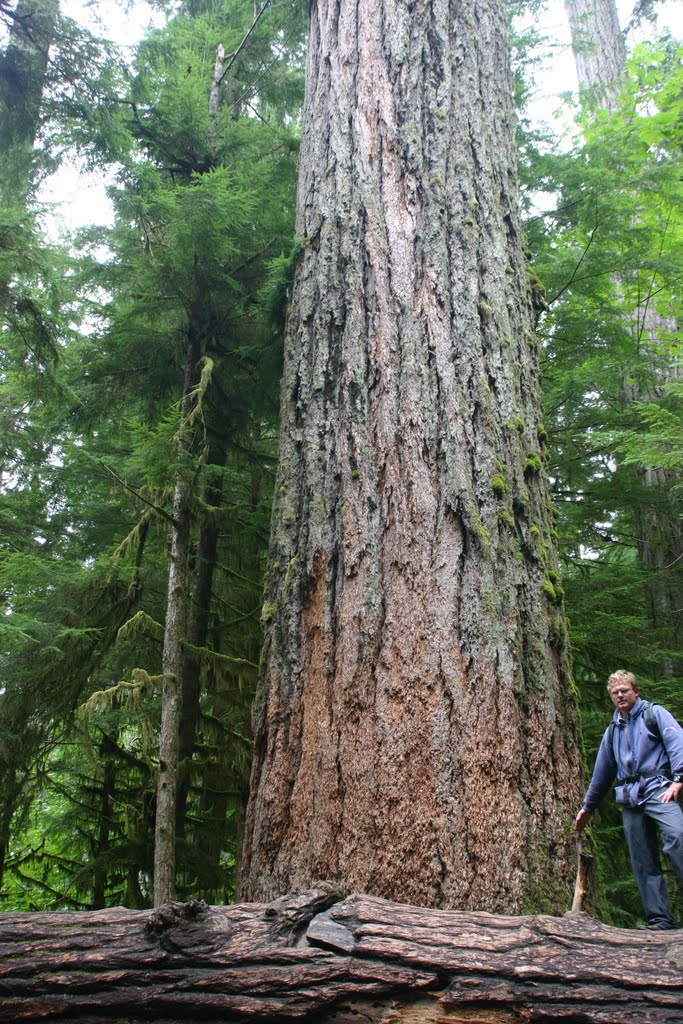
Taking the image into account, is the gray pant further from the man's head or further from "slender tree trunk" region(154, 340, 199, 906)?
"slender tree trunk" region(154, 340, 199, 906)

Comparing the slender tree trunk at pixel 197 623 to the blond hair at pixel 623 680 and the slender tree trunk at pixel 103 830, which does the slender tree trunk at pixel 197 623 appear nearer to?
the slender tree trunk at pixel 103 830

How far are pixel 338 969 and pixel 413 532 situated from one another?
1.64 m

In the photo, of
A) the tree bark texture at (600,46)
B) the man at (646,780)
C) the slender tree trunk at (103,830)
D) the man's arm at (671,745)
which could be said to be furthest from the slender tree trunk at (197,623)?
the tree bark texture at (600,46)

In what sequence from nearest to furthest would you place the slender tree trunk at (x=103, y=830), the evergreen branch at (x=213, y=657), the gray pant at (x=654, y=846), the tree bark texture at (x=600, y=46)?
the gray pant at (x=654, y=846) → the evergreen branch at (x=213, y=657) → the slender tree trunk at (x=103, y=830) → the tree bark texture at (x=600, y=46)

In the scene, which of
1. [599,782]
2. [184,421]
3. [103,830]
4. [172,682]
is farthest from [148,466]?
[103,830]

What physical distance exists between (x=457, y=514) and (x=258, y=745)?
1.28 m

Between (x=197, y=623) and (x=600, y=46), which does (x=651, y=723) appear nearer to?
(x=197, y=623)

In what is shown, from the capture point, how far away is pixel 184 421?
15.4ft

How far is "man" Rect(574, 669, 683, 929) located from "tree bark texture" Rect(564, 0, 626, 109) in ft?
35.0

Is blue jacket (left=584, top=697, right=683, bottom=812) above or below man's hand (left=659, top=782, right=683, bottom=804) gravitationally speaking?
above

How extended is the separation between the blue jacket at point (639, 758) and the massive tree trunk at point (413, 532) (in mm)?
411

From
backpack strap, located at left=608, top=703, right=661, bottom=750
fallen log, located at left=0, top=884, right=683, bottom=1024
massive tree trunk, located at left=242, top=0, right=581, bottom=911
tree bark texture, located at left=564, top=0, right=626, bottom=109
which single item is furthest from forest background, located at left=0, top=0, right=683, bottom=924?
tree bark texture, located at left=564, top=0, right=626, bottom=109

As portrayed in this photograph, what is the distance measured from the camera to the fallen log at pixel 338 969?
181cm

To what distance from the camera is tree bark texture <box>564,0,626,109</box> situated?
11522 mm
